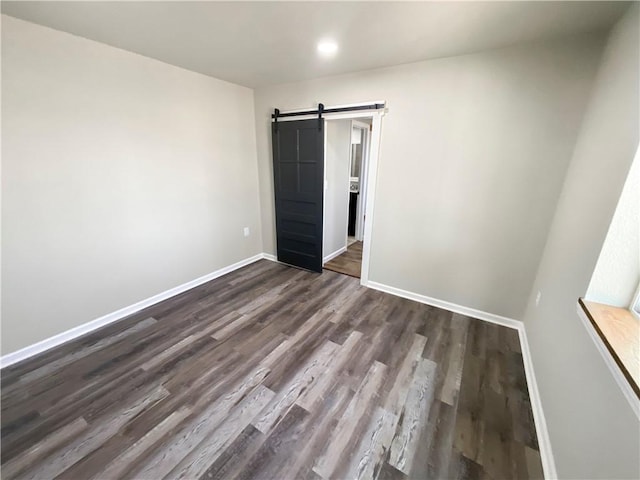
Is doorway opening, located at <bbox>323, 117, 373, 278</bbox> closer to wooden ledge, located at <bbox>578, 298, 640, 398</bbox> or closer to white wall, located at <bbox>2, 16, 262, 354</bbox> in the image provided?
white wall, located at <bbox>2, 16, 262, 354</bbox>

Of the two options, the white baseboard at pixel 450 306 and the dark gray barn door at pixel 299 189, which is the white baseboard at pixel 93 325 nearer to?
the dark gray barn door at pixel 299 189

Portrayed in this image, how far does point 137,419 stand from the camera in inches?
60.0

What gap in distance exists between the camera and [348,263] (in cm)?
389

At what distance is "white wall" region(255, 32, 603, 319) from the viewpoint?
193 centimetres

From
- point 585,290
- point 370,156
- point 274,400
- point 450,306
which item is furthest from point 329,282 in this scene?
point 585,290

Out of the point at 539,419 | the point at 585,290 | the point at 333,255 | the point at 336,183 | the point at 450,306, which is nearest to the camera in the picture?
the point at 585,290

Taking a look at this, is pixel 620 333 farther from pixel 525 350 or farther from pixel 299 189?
pixel 299 189

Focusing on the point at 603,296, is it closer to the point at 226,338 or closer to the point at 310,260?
the point at 226,338

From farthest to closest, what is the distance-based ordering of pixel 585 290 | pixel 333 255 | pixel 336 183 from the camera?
pixel 333 255 → pixel 336 183 → pixel 585 290

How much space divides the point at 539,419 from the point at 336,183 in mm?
3092

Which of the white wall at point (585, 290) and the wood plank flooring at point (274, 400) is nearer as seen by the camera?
the white wall at point (585, 290)

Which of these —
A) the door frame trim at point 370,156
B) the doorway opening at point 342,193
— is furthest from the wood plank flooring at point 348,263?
the door frame trim at point 370,156

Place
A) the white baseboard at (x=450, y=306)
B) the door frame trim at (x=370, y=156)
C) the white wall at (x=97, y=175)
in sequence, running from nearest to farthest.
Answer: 1. the white wall at (x=97, y=175)
2. the white baseboard at (x=450, y=306)
3. the door frame trim at (x=370, y=156)

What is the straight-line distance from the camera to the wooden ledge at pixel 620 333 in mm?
855
